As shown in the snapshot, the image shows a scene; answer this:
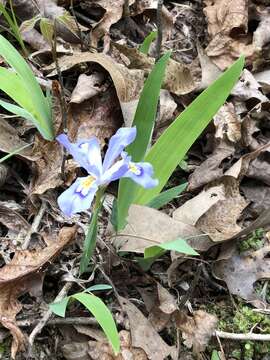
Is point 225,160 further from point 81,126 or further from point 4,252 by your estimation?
point 4,252

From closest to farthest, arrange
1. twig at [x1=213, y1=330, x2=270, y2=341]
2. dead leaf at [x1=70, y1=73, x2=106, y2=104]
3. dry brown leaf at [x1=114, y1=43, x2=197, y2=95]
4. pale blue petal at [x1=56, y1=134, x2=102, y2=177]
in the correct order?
→ 1. pale blue petal at [x1=56, y1=134, x2=102, y2=177]
2. twig at [x1=213, y1=330, x2=270, y2=341]
3. dead leaf at [x1=70, y1=73, x2=106, y2=104]
4. dry brown leaf at [x1=114, y1=43, x2=197, y2=95]

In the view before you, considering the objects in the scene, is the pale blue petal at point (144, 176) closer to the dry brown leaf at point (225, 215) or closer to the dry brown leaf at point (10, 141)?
the dry brown leaf at point (225, 215)

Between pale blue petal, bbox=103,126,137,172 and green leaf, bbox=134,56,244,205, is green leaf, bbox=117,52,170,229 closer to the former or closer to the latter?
green leaf, bbox=134,56,244,205

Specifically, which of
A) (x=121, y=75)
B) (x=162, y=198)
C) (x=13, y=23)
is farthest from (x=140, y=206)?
(x=13, y=23)

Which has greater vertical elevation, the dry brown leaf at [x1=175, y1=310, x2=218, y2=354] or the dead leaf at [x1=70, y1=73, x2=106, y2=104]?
the dead leaf at [x1=70, y1=73, x2=106, y2=104]

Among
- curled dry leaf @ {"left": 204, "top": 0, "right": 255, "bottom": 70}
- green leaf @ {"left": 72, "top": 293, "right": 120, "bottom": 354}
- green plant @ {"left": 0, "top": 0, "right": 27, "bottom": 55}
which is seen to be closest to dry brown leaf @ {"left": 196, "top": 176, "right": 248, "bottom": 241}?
green leaf @ {"left": 72, "top": 293, "right": 120, "bottom": 354}

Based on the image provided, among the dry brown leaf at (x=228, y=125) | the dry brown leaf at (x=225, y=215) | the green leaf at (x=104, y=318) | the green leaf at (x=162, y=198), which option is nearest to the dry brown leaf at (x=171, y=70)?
the dry brown leaf at (x=228, y=125)
